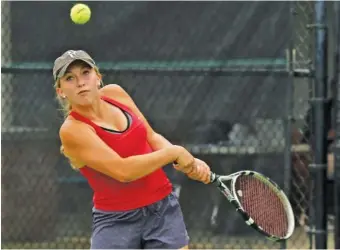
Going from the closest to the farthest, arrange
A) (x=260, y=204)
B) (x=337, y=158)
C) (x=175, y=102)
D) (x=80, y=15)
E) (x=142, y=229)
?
1. (x=142, y=229)
2. (x=260, y=204)
3. (x=337, y=158)
4. (x=80, y=15)
5. (x=175, y=102)

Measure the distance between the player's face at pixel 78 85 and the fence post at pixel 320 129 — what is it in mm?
1688

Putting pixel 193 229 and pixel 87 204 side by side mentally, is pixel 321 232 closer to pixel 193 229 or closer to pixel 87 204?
pixel 193 229

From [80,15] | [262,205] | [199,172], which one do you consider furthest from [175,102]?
[199,172]

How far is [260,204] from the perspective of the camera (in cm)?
320

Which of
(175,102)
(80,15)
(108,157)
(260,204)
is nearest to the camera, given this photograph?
(108,157)

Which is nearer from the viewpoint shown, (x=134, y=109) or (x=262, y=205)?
(x=134, y=109)

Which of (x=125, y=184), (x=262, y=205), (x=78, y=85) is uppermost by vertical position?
(x=78, y=85)

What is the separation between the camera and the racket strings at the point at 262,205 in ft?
10.3

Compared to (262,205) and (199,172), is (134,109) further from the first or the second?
(262,205)

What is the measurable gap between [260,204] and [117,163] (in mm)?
732

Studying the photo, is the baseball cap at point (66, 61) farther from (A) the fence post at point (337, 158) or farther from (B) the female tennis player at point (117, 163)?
(A) the fence post at point (337, 158)

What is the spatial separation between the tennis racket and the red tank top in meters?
0.30

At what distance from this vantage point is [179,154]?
2801 mm

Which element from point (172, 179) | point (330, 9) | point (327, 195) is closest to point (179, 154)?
point (327, 195)
